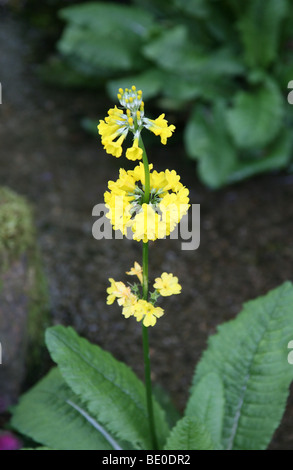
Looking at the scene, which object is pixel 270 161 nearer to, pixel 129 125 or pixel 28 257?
pixel 28 257

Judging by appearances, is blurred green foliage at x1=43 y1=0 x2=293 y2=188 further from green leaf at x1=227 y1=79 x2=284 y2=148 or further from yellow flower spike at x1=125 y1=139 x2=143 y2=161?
yellow flower spike at x1=125 y1=139 x2=143 y2=161

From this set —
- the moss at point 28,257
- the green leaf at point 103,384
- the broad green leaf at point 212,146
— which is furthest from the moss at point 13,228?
the broad green leaf at point 212,146

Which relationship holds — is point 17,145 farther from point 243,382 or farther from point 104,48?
point 243,382

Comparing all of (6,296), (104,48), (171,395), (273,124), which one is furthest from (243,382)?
(104,48)

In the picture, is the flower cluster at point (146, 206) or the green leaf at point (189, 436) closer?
the flower cluster at point (146, 206)

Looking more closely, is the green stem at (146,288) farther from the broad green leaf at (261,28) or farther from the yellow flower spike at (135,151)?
the broad green leaf at (261,28)

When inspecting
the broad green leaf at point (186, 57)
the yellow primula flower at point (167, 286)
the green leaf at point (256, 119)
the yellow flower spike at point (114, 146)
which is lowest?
the yellow primula flower at point (167, 286)

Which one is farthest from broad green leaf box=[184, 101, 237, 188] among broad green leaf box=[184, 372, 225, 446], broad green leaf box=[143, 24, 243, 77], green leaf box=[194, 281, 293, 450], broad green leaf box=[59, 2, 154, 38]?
broad green leaf box=[184, 372, 225, 446]
